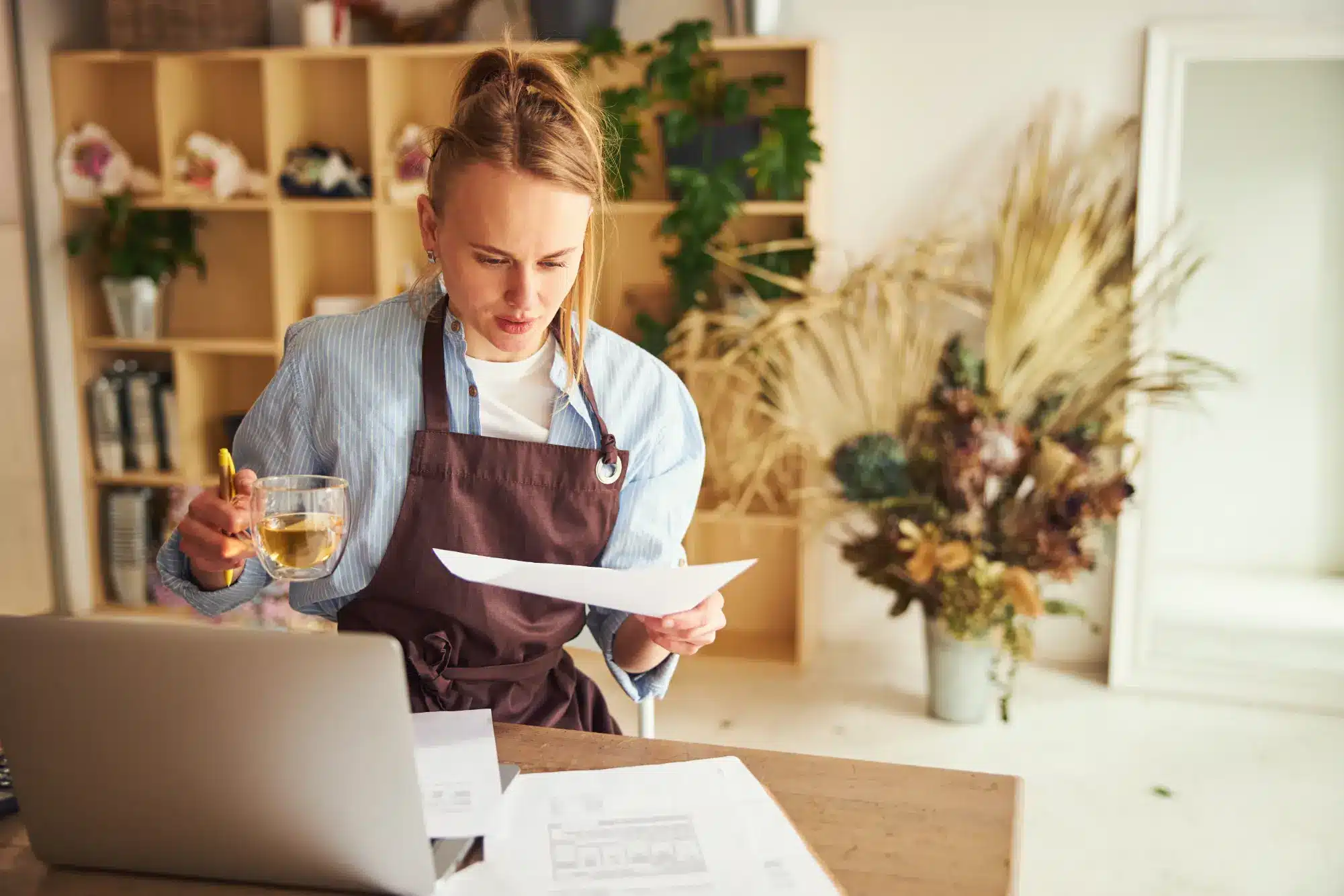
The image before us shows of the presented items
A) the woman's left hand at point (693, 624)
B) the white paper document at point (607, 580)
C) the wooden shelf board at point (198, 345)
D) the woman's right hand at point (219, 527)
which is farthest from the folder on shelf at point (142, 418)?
the white paper document at point (607, 580)

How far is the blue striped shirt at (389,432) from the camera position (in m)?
1.44

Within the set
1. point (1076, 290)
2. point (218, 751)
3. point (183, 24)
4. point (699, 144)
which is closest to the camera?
point (218, 751)

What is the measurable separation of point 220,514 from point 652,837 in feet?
1.85

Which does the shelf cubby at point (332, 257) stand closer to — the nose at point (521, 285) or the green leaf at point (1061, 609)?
the green leaf at point (1061, 609)

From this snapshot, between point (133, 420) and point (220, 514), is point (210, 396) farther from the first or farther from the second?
point (220, 514)

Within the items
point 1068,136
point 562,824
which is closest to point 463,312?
point 562,824

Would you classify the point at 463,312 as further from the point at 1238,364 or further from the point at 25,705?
the point at 1238,364

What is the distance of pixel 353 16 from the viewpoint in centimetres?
375

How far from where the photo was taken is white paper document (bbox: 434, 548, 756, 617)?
1.04 metres

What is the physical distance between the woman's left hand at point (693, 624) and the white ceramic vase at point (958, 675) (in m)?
1.91

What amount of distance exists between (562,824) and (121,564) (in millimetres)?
3507

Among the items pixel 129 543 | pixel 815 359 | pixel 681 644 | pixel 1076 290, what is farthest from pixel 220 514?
pixel 129 543

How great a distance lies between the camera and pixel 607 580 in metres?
1.06

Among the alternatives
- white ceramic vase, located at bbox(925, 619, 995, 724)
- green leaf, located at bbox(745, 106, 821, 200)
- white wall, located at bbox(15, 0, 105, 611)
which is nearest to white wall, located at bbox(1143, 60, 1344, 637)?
white ceramic vase, located at bbox(925, 619, 995, 724)
